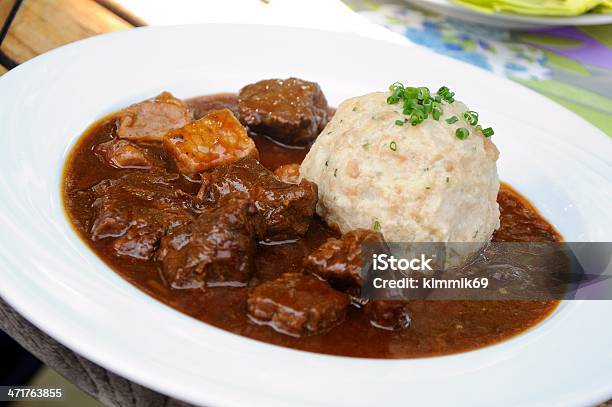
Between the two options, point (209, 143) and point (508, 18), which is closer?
Answer: point (209, 143)

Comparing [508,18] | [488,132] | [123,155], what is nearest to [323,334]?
[488,132]

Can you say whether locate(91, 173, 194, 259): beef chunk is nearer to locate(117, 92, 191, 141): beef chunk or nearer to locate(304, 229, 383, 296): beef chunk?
locate(117, 92, 191, 141): beef chunk

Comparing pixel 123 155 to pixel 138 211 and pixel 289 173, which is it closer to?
pixel 138 211

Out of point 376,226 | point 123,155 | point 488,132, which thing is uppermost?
point 488,132

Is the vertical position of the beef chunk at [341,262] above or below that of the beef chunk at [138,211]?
above

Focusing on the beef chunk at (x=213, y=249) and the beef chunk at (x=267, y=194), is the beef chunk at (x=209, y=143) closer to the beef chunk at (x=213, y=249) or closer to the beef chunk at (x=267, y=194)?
the beef chunk at (x=267, y=194)

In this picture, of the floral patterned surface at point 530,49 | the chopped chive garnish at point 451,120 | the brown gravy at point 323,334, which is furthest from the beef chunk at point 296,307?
the floral patterned surface at point 530,49
